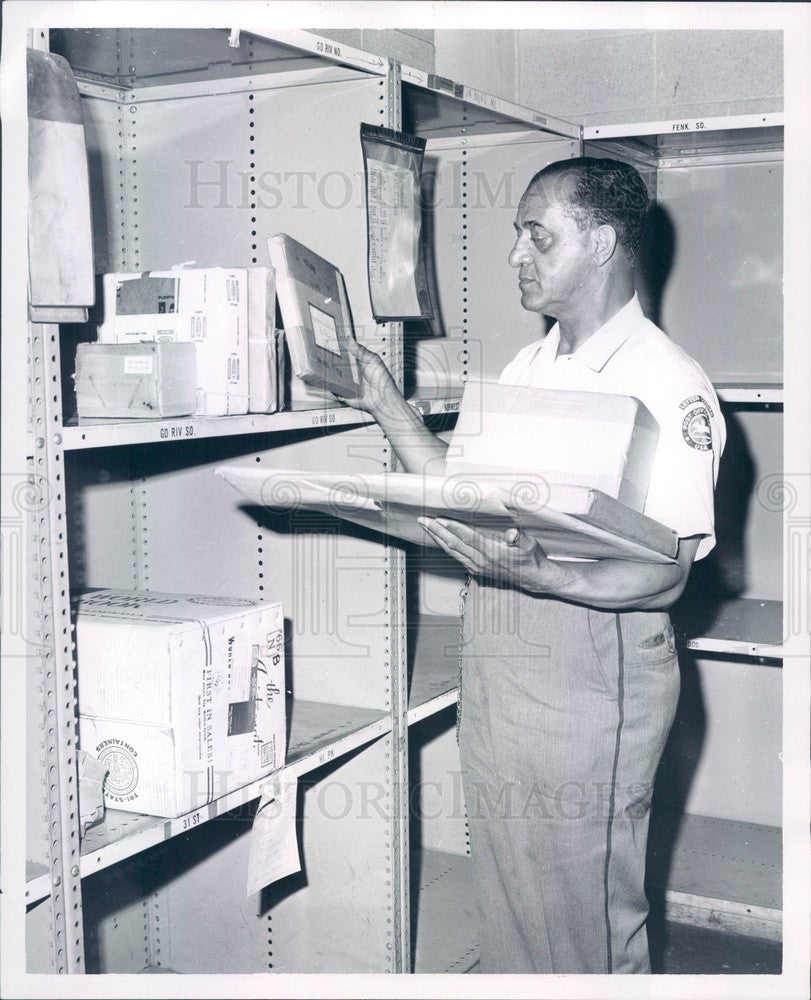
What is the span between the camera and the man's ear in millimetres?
1788

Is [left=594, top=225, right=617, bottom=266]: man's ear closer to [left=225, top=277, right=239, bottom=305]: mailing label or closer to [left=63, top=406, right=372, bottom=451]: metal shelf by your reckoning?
[left=63, top=406, right=372, bottom=451]: metal shelf

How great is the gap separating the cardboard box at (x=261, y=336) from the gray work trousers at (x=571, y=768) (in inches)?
22.2

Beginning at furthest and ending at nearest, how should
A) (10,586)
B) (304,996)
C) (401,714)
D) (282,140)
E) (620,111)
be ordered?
(620,111)
(401,714)
(282,140)
(304,996)
(10,586)

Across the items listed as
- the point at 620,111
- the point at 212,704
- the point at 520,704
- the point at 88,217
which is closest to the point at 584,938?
the point at 520,704

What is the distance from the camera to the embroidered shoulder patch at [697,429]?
63.7 inches

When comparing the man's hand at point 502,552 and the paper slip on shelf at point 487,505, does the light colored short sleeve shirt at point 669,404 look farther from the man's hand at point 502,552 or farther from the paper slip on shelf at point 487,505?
the man's hand at point 502,552

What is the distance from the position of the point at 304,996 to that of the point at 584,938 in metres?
0.48

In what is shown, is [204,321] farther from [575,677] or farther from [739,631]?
[739,631]

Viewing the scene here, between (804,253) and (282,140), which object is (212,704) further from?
(804,253)

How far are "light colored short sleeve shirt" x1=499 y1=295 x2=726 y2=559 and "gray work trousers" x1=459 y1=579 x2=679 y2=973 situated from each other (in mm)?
223

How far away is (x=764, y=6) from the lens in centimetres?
158

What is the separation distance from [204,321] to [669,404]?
28.5 inches

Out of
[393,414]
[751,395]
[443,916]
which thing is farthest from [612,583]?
[443,916]

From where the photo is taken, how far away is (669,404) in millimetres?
1639
